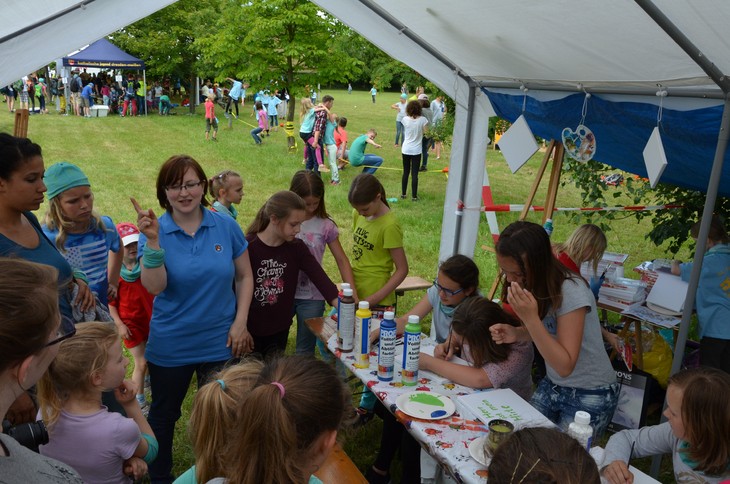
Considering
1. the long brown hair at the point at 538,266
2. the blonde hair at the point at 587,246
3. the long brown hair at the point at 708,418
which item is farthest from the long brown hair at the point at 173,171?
the blonde hair at the point at 587,246

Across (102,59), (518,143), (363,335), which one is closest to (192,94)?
(102,59)

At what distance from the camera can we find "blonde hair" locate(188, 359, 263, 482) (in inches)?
64.0

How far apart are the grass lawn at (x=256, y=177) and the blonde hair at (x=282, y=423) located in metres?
2.03

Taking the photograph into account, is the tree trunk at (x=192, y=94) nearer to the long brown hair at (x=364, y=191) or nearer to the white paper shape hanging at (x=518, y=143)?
the white paper shape hanging at (x=518, y=143)

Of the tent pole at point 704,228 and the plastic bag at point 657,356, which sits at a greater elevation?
the tent pole at point 704,228

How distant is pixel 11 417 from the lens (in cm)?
209

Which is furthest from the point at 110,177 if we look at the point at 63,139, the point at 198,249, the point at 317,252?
the point at 198,249

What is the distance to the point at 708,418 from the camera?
75.9 inches

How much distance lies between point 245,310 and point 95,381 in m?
1.01

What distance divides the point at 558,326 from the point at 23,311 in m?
2.05

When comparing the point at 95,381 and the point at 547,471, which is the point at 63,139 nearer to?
the point at 95,381

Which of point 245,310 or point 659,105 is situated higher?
point 659,105

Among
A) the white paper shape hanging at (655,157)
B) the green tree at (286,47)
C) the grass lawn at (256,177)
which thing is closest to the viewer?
the white paper shape hanging at (655,157)

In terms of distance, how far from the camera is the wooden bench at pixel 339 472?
2.33m
